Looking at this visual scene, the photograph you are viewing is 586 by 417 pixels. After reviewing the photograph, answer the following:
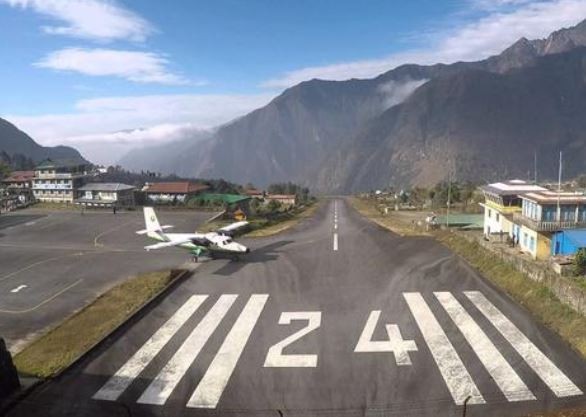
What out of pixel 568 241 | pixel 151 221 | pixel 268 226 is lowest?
pixel 268 226

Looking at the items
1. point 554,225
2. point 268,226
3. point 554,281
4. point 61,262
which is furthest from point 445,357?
point 268,226

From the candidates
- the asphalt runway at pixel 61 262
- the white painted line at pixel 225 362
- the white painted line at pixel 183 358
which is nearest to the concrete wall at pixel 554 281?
the white painted line at pixel 225 362

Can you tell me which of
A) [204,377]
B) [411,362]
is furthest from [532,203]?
[204,377]

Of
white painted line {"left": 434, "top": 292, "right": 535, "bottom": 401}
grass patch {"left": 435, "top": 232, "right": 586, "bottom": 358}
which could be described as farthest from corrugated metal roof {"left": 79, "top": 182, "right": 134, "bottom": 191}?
white painted line {"left": 434, "top": 292, "right": 535, "bottom": 401}

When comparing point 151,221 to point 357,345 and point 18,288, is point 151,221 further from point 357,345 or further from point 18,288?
point 357,345

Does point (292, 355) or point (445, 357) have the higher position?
point (445, 357)

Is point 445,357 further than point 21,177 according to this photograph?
No

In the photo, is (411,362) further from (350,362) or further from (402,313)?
(402,313)
